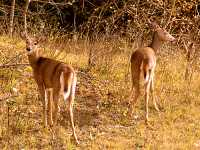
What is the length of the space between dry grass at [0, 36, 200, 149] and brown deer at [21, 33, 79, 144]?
0.95 feet

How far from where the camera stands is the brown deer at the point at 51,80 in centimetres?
755

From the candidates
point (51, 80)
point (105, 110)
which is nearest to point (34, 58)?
point (51, 80)

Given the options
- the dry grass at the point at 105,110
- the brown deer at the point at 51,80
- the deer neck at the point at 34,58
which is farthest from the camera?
the deer neck at the point at 34,58

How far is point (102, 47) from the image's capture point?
11.3m

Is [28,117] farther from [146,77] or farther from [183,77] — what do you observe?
[183,77]

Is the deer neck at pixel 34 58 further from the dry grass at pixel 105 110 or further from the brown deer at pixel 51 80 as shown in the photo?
the dry grass at pixel 105 110

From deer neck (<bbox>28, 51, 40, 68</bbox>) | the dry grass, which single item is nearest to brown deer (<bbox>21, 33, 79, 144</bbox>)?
deer neck (<bbox>28, 51, 40, 68</bbox>)

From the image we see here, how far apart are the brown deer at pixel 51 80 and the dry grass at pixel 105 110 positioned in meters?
0.29

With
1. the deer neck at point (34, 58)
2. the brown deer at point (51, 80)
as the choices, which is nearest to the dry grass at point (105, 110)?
the brown deer at point (51, 80)

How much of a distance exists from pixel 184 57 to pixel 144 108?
3.77 metres

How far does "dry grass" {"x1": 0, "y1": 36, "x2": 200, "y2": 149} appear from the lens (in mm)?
7840

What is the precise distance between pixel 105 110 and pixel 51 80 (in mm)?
1622

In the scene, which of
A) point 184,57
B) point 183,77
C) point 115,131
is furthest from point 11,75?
point 184,57

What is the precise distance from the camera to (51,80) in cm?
787
